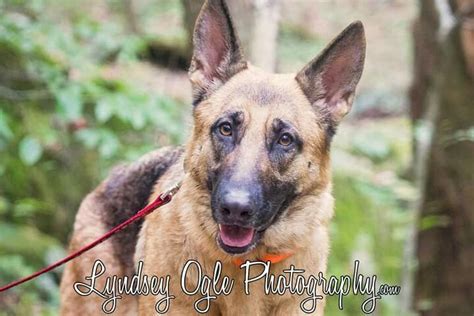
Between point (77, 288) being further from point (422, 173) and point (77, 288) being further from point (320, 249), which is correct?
point (422, 173)

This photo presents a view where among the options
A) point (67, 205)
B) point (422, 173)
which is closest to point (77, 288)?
point (422, 173)

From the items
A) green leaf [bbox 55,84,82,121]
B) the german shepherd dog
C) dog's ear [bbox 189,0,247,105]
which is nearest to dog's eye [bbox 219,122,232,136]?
the german shepherd dog

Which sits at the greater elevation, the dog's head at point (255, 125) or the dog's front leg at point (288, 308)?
the dog's head at point (255, 125)

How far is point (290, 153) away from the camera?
4078 millimetres

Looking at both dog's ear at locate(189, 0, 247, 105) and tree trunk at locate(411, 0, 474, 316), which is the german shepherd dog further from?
tree trunk at locate(411, 0, 474, 316)

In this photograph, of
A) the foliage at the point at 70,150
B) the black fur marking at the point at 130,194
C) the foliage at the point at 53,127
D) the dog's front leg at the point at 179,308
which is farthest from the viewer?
the foliage at the point at 70,150

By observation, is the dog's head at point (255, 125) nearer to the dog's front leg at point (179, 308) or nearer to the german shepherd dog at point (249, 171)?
the german shepherd dog at point (249, 171)

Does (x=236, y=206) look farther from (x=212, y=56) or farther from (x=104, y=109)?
(x=104, y=109)

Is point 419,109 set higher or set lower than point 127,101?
higher

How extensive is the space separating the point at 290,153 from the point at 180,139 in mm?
3601

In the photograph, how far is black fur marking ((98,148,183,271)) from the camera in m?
5.30

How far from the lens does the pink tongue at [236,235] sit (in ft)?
13.0

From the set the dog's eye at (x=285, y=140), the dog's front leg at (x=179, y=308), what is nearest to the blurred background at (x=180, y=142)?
the dog's front leg at (x=179, y=308)

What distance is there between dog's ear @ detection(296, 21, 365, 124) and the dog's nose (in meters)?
0.92
